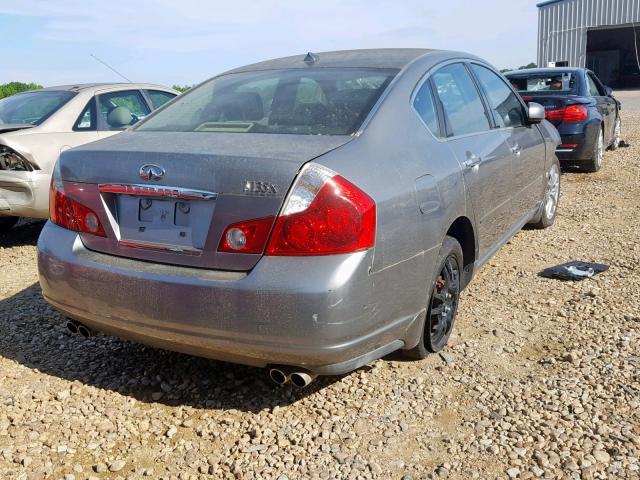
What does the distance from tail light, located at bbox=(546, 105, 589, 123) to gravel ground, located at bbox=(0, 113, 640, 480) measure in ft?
15.0

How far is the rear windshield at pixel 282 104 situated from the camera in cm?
292

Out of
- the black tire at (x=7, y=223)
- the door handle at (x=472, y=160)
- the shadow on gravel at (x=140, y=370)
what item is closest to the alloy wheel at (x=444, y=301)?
the door handle at (x=472, y=160)

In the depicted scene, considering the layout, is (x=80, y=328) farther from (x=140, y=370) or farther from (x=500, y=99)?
(x=500, y=99)

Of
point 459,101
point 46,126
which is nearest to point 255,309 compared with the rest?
point 459,101

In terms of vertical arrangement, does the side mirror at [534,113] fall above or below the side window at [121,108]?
below

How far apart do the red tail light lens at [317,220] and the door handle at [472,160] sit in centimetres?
120

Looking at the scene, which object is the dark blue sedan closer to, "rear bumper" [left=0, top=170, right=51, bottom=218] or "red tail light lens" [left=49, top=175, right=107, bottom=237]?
"rear bumper" [left=0, top=170, right=51, bottom=218]

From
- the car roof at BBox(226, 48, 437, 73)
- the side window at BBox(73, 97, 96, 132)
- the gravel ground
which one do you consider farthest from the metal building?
the gravel ground

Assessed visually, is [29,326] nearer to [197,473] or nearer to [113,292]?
[113,292]

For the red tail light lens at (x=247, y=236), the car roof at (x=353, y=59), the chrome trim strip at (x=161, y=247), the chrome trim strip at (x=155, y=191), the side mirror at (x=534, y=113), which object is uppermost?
the car roof at (x=353, y=59)

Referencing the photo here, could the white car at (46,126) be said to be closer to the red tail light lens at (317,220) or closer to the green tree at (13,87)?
the red tail light lens at (317,220)

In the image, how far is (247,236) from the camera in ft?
7.98

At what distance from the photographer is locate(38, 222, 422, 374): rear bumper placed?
237cm

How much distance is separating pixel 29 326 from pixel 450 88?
2.96m
